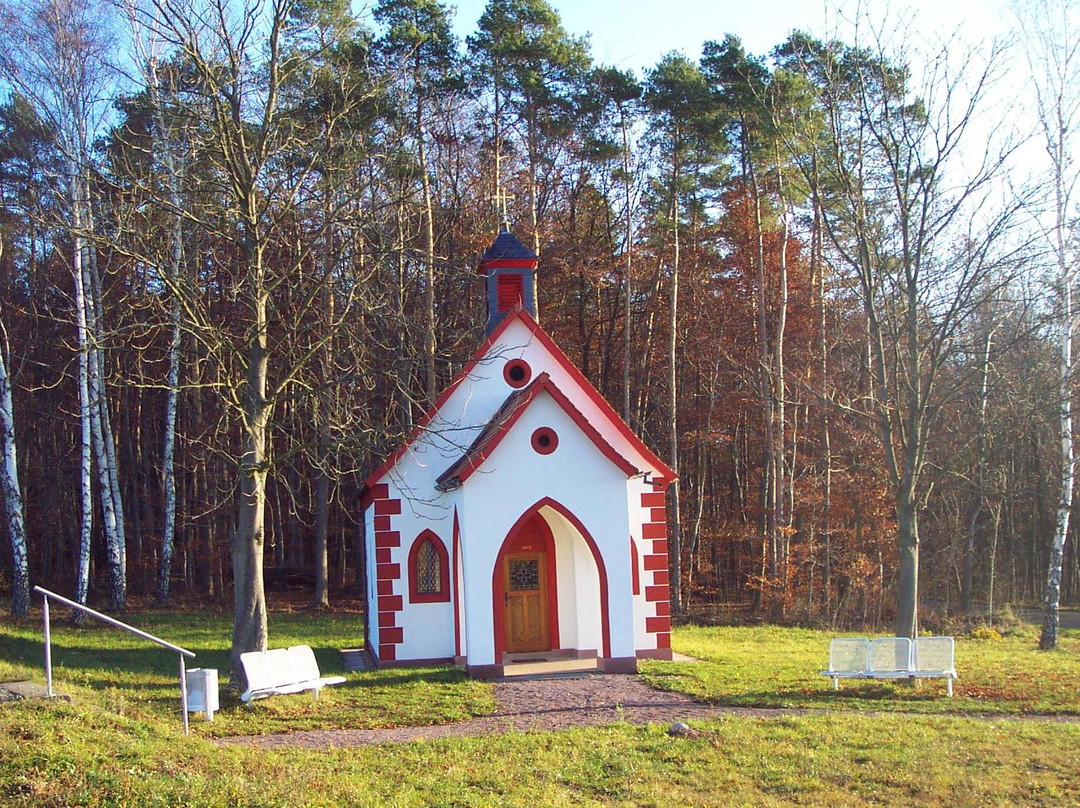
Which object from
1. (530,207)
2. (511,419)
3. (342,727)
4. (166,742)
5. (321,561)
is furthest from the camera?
(530,207)

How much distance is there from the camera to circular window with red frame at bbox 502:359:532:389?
1853 cm

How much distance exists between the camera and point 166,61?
16234 millimetres

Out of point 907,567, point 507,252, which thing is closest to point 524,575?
point 507,252

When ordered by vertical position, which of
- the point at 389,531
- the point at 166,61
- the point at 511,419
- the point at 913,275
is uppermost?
the point at 166,61

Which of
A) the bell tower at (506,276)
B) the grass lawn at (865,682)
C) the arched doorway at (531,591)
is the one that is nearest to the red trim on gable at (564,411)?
the arched doorway at (531,591)

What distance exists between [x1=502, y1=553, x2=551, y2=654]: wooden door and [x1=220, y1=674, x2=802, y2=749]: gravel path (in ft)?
8.93

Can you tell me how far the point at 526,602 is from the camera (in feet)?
58.6

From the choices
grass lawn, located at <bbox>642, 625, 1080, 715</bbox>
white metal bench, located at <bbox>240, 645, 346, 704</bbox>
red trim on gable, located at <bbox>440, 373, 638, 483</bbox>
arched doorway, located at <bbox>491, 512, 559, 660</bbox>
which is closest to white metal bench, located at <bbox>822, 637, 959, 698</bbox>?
grass lawn, located at <bbox>642, 625, 1080, 715</bbox>

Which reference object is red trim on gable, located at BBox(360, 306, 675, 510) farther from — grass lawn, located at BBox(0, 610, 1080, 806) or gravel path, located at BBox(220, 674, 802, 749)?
gravel path, located at BBox(220, 674, 802, 749)

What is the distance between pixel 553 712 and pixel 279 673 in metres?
3.35

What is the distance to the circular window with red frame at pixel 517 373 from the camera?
18531 mm

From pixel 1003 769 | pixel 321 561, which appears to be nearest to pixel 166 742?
pixel 1003 769

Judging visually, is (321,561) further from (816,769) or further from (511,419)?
(816,769)

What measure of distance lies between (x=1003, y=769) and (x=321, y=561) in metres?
21.5
